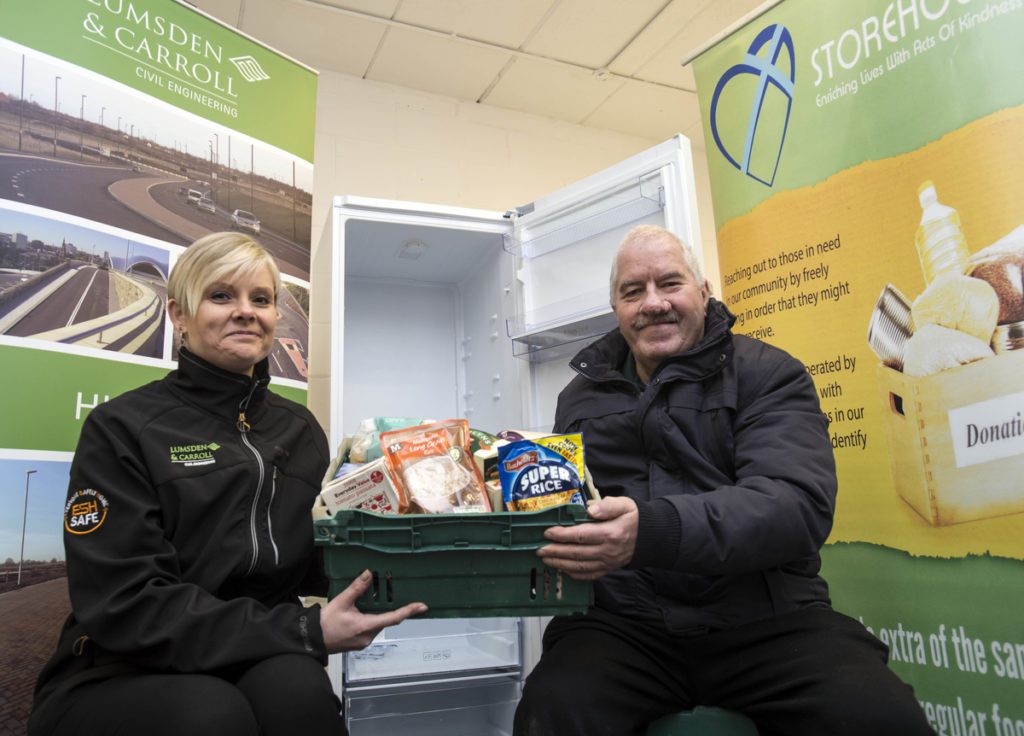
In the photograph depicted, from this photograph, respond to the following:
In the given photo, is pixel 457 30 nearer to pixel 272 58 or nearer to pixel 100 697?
pixel 272 58

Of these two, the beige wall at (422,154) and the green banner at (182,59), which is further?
the beige wall at (422,154)

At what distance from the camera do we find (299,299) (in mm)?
2123

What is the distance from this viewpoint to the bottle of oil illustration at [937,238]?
1.53 metres

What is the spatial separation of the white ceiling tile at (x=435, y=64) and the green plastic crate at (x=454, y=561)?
7.82 ft

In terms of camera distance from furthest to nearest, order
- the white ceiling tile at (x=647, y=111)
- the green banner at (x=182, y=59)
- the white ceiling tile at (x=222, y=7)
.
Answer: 1. the white ceiling tile at (x=647, y=111)
2. the white ceiling tile at (x=222, y=7)
3. the green banner at (x=182, y=59)

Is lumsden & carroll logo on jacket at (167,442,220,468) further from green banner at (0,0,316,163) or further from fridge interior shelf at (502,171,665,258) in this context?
fridge interior shelf at (502,171,665,258)

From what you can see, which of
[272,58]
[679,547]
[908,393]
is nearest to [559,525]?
[679,547]

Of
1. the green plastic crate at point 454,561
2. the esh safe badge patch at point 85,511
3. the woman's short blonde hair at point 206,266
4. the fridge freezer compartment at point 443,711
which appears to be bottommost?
the fridge freezer compartment at point 443,711

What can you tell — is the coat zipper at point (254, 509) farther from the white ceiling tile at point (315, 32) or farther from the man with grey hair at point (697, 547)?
the white ceiling tile at point (315, 32)

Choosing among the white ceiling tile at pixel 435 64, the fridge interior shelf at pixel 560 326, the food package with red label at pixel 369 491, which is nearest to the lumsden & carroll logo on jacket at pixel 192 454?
the food package with red label at pixel 369 491

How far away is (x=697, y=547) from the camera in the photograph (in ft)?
3.59

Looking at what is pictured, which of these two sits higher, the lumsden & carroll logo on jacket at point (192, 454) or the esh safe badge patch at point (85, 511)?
the lumsden & carroll logo on jacket at point (192, 454)

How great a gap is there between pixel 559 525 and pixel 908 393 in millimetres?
1032

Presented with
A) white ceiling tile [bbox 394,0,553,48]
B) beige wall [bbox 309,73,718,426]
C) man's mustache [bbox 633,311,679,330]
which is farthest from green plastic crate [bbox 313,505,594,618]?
white ceiling tile [bbox 394,0,553,48]
